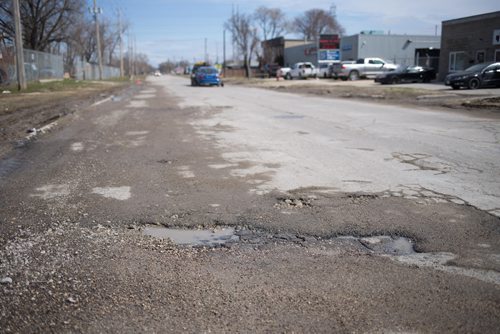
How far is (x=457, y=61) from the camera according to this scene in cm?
3662

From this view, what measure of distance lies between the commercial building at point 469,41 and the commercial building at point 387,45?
20.2 metres

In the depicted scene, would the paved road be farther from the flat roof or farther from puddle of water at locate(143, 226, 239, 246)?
the flat roof

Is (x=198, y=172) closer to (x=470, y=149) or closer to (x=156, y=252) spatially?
(x=156, y=252)

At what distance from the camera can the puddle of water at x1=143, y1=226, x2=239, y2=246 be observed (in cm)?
434

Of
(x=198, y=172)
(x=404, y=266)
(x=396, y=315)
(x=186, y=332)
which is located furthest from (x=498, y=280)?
(x=198, y=172)

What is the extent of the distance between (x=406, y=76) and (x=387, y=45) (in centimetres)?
2434

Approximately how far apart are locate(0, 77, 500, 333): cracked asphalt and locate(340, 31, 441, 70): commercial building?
171 ft

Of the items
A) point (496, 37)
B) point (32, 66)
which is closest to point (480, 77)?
point (496, 37)

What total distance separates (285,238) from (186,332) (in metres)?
1.74

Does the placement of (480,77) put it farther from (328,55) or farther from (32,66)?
(328,55)

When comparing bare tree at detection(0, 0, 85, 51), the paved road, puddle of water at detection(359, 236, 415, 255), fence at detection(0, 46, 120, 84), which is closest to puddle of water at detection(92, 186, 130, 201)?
the paved road

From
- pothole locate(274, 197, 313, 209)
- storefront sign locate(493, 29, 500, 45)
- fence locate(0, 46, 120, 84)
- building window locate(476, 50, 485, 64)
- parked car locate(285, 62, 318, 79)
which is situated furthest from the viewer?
parked car locate(285, 62, 318, 79)

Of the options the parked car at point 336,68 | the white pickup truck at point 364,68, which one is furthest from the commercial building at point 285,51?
the white pickup truck at point 364,68

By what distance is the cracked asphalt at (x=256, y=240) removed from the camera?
307cm
